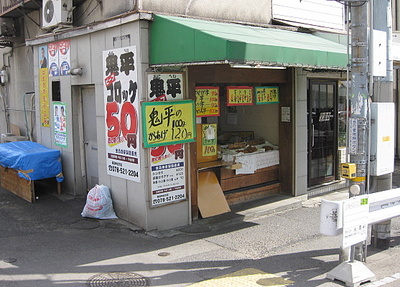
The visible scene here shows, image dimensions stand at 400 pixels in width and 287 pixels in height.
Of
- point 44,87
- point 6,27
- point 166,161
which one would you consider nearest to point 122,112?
point 166,161

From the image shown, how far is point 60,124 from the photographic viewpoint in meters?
9.74

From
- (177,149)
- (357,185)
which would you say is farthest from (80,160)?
(357,185)

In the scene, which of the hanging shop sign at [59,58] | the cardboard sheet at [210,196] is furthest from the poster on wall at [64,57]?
the cardboard sheet at [210,196]

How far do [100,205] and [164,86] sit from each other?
2483mm

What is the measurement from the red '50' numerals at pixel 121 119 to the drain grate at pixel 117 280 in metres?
2.51

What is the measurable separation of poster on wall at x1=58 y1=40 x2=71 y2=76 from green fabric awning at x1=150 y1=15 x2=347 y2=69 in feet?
9.25

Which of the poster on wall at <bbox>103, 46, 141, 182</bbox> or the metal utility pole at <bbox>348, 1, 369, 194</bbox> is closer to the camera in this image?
the metal utility pole at <bbox>348, 1, 369, 194</bbox>

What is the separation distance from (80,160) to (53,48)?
254 cm

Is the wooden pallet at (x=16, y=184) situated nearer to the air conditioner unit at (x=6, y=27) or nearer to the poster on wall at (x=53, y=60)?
the poster on wall at (x=53, y=60)

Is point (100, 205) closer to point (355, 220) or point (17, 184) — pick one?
point (17, 184)

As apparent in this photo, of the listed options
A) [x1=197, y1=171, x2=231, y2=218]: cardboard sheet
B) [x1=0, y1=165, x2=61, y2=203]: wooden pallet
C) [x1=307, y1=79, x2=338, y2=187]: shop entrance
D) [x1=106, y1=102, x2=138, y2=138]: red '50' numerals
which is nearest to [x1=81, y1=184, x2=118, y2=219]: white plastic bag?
[x1=106, y1=102, x2=138, y2=138]: red '50' numerals

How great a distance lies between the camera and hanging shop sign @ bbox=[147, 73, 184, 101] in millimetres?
7156

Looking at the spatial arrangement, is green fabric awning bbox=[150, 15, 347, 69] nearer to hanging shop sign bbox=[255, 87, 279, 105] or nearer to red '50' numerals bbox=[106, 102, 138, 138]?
red '50' numerals bbox=[106, 102, 138, 138]

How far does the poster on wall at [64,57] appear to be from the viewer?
9.16m
